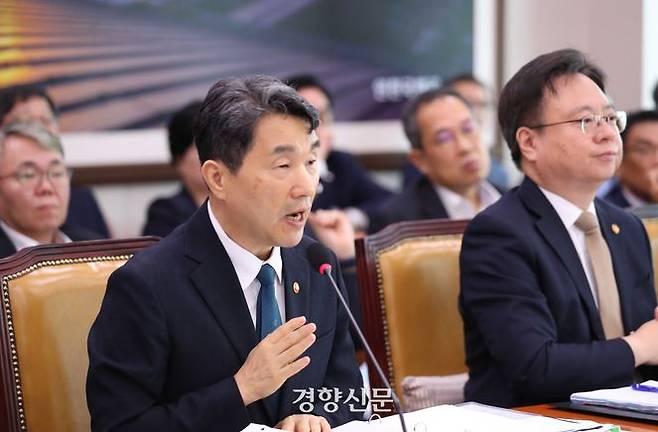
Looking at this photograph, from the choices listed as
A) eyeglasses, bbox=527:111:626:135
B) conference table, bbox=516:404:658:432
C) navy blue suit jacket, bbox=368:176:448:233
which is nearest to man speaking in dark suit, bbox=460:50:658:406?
eyeglasses, bbox=527:111:626:135

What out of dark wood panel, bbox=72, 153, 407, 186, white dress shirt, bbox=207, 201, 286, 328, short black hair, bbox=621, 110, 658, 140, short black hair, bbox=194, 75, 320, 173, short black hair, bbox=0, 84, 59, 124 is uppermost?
short black hair, bbox=0, 84, 59, 124

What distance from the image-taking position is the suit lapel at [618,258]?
239 centimetres

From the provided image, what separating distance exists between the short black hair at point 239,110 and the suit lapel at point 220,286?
0.15m

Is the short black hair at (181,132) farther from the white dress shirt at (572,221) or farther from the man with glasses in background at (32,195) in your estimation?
the white dress shirt at (572,221)

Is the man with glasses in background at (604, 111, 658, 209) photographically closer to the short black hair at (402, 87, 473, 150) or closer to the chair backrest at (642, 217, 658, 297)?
the short black hair at (402, 87, 473, 150)

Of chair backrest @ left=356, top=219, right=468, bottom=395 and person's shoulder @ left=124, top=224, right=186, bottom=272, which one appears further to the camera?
chair backrest @ left=356, top=219, right=468, bottom=395

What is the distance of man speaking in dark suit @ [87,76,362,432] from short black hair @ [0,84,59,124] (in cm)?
225

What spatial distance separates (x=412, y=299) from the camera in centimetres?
258

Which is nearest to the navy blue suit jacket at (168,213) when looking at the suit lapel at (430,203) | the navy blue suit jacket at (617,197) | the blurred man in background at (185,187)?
the blurred man in background at (185,187)

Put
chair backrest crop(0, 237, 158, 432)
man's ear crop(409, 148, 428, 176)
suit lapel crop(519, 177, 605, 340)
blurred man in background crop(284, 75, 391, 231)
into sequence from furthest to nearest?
blurred man in background crop(284, 75, 391, 231)
man's ear crop(409, 148, 428, 176)
suit lapel crop(519, 177, 605, 340)
chair backrest crop(0, 237, 158, 432)

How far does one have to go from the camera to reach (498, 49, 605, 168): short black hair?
2416mm

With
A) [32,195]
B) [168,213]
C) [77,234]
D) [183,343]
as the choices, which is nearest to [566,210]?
[183,343]

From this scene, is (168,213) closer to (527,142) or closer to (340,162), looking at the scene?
(340,162)

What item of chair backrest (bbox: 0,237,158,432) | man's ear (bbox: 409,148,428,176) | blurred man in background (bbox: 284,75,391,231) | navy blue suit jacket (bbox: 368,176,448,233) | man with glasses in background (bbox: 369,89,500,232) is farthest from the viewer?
blurred man in background (bbox: 284,75,391,231)
